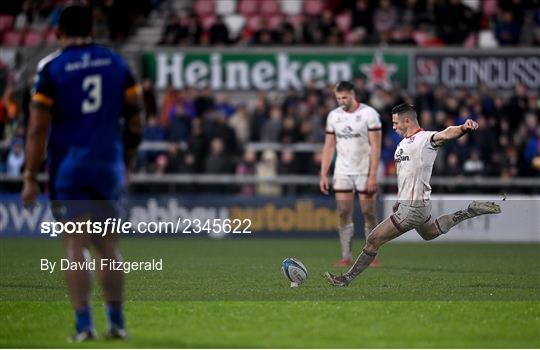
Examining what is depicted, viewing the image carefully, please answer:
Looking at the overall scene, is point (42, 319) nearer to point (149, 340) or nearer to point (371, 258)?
point (149, 340)

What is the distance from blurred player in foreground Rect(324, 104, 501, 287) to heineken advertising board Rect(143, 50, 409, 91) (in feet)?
45.9

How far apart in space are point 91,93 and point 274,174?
16.7 m

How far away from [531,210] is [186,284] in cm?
1134

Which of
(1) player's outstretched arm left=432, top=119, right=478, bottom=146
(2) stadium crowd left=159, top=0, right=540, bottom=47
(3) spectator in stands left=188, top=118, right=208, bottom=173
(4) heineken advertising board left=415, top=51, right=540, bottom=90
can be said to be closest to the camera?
(1) player's outstretched arm left=432, top=119, right=478, bottom=146

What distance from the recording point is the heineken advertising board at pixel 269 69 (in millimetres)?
28844

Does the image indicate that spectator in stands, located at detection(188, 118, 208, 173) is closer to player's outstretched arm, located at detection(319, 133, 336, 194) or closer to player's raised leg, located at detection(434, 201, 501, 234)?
player's outstretched arm, located at detection(319, 133, 336, 194)

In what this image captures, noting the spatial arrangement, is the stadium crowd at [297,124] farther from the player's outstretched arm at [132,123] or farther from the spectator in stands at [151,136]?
the player's outstretched arm at [132,123]

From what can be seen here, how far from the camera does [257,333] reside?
422 inches

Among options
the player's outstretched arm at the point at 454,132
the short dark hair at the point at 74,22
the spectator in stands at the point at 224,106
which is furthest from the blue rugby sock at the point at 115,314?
the spectator in stands at the point at 224,106

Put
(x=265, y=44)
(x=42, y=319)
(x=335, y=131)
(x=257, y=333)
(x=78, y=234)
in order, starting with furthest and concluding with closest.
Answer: (x=265, y=44) → (x=335, y=131) → (x=42, y=319) → (x=257, y=333) → (x=78, y=234)

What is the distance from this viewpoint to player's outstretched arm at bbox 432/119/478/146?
12.6 metres

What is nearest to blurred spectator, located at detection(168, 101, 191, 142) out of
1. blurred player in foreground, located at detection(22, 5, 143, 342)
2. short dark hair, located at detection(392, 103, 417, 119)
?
short dark hair, located at detection(392, 103, 417, 119)

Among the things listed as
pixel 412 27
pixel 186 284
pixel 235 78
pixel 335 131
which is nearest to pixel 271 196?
pixel 235 78

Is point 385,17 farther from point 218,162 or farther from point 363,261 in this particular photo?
point 363,261
